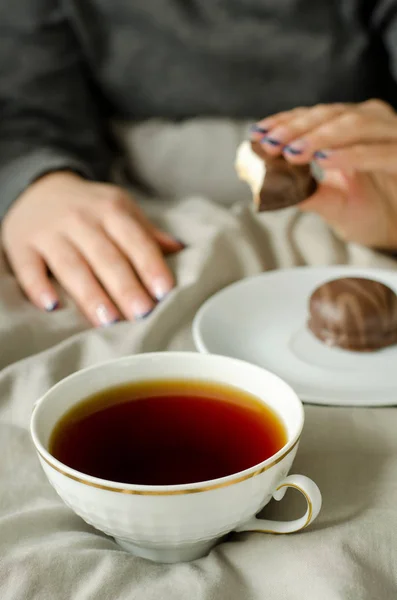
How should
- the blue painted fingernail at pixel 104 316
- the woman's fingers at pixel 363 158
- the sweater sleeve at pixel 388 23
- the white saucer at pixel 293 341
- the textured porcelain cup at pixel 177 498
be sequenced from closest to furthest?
the textured porcelain cup at pixel 177 498 < the white saucer at pixel 293 341 < the blue painted fingernail at pixel 104 316 < the woman's fingers at pixel 363 158 < the sweater sleeve at pixel 388 23

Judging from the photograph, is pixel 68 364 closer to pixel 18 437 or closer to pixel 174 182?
pixel 18 437

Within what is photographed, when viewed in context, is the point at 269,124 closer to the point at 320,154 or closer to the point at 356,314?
the point at 320,154

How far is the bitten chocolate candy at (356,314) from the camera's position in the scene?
650 millimetres

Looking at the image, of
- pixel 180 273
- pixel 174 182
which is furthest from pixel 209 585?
pixel 174 182

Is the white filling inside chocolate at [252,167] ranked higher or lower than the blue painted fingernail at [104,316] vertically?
higher

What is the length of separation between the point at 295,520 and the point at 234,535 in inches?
1.8

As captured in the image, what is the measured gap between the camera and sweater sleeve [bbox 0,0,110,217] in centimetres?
108

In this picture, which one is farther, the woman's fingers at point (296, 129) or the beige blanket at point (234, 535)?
the woman's fingers at point (296, 129)

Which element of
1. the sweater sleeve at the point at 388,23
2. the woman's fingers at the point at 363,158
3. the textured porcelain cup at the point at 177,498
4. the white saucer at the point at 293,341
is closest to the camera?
the textured porcelain cup at the point at 177,498

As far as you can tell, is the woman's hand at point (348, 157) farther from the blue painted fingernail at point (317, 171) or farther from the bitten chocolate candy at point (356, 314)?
the bitten chocolate candy at point (356, 314)

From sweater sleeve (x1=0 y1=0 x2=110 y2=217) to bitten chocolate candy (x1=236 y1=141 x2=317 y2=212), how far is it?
33cm

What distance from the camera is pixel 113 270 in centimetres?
76

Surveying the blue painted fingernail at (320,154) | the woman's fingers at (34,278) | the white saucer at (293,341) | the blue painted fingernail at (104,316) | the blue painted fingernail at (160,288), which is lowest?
the white saucer at (293,341)

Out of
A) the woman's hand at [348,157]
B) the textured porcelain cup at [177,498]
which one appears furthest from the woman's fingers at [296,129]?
the textured porcelain cup at [177,498]
